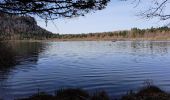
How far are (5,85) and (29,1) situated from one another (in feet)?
32.9

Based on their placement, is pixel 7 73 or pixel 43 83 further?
pixel 7 73

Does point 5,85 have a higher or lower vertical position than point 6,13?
lower

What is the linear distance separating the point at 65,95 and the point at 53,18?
3.37 m

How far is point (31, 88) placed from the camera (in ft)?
57.5

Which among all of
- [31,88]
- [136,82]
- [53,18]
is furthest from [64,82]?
[53,18]

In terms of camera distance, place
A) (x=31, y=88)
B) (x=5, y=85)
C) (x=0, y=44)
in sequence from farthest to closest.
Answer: (x=0, y=44) < (x=5, y=85) < (x=31, y=88)

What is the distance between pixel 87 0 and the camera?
33.8ft

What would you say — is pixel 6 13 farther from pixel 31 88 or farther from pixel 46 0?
pixel 31 88

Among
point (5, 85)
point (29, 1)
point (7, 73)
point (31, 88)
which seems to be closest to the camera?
point (29, 1)

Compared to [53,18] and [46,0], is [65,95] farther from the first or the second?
[46,0]

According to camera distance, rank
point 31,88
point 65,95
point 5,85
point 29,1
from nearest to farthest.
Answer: point 29,1, point 65,95, point 31,88, point 5,85

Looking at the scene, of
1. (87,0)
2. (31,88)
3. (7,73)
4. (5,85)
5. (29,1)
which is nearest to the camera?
(29,1)

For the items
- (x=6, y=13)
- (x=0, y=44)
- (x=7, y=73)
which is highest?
(x=6, y=13)

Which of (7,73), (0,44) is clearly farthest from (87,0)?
(0,44)
